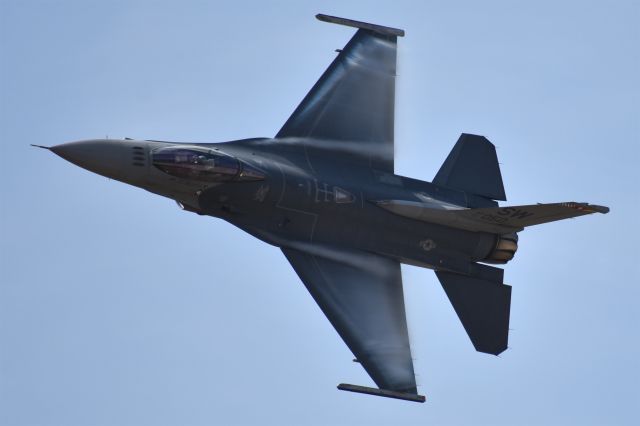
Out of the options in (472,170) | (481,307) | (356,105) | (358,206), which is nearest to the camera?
(358,206)

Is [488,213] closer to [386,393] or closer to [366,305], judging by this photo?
[366,305]

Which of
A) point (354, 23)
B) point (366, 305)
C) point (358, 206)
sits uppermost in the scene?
point (354, 23)

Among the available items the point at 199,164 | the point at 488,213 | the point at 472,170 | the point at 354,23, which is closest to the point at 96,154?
the point at 199,164

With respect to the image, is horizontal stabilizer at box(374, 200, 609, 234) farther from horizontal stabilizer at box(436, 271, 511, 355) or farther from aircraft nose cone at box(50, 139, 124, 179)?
aircraft nose cone at box(50, 139, 124, 179)

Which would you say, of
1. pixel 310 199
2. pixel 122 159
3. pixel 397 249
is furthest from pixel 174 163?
pixel 397 249

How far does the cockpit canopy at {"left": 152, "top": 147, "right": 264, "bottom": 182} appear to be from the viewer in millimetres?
35625

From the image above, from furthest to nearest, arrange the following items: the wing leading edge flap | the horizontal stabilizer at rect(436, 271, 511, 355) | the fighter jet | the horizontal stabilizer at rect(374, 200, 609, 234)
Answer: the horizontal stabilizer at rect(436, 271, 511, 355), the horizontal stabilizer at rect(374, 200, 609, 234), the wing leading edge flap, the fighter jet

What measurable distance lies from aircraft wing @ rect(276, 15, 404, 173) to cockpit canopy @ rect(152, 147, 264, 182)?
2475 mm

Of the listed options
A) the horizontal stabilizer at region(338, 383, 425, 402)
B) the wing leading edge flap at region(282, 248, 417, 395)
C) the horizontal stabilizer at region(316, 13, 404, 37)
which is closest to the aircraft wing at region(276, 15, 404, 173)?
the horizontal stabilizer at region(316, 13, 404, 37)

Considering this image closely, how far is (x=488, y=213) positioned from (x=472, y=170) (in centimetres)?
214

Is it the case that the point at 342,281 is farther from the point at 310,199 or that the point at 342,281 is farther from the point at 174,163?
the point at 174,163

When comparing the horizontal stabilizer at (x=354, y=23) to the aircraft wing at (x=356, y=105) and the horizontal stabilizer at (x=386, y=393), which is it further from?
the horizontal stabilizer at (x=386, y=393)

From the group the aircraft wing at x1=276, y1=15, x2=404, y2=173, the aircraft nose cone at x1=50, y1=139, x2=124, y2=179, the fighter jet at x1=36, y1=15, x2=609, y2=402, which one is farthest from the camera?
the aircraft wing at x1=276, y1=15, x2=404, y2=173

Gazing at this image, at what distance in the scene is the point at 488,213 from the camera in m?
37.7
